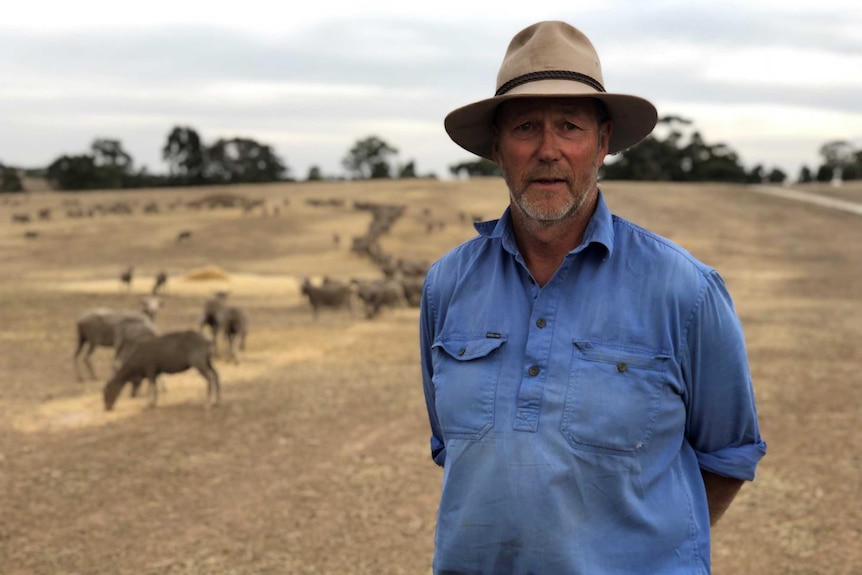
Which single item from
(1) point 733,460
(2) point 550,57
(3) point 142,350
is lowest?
(3) point 142,350

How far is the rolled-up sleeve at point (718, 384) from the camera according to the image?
2.77 meters

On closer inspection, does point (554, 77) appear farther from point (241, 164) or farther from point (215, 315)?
point (241, 164)

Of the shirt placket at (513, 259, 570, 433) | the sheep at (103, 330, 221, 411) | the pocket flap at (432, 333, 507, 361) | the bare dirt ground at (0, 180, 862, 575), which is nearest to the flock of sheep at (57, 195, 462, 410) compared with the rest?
the sheep at (103, 330, 221, 411)

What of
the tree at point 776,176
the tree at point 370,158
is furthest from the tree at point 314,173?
the tree at point 776,176

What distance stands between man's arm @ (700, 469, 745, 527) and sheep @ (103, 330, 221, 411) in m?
9.97

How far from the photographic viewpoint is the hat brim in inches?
112

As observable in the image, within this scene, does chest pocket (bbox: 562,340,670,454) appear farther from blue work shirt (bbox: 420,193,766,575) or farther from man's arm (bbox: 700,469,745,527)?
man's arm (bbox: 700,469,745,527)

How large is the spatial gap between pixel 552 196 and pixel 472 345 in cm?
55

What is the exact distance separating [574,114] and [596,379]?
0.88m

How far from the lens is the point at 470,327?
292 cm

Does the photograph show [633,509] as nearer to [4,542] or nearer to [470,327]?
[470,327]

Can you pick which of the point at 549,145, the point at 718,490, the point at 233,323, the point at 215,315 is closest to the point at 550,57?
the point at 549,145

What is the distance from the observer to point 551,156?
2895mm

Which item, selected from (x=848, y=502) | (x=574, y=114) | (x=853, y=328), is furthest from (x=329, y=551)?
(x=853, y=328)
